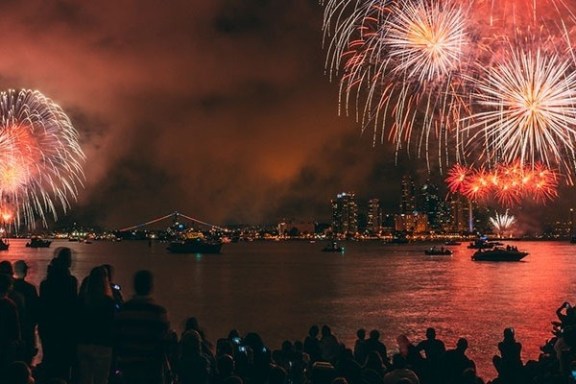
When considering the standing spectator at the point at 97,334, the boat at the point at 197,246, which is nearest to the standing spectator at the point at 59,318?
the standing spectator at the point at 97,334

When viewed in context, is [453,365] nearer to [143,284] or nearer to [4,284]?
[143,284]

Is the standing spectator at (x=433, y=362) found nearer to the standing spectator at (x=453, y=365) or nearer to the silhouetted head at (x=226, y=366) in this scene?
the standing spectator at (x=453, y=365)

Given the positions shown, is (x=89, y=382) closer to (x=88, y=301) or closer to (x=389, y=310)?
(x=88, y=301)

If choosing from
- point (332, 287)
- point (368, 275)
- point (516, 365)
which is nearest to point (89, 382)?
point (516, 365)

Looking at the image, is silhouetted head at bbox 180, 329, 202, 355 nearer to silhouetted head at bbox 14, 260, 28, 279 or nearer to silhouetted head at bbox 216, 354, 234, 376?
silhouetted head at bbox 216, 354, 234, 376

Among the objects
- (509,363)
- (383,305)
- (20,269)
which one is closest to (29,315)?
(20,269)
